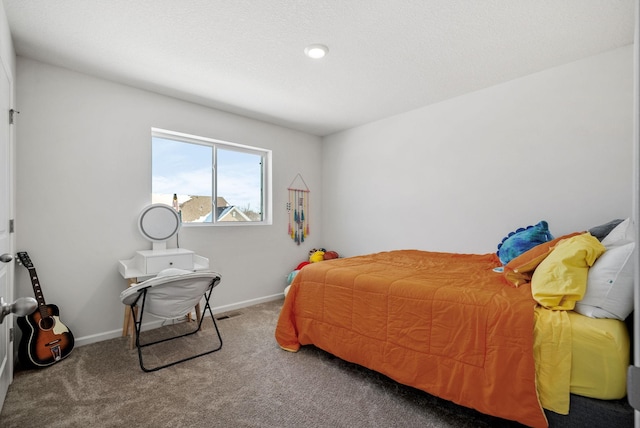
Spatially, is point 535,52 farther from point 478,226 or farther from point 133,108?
point 133,108

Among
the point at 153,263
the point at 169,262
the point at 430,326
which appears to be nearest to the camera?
the point at 430,326

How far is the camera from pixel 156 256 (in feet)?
9.32

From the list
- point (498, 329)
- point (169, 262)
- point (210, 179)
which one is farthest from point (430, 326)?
point (210, 179)

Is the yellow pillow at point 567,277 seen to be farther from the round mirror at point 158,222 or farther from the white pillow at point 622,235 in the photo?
the round mirror at point 158,222

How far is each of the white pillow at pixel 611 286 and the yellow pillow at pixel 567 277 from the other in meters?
0.04

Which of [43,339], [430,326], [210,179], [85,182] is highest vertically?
[210,179]

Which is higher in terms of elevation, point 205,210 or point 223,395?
point 205,210

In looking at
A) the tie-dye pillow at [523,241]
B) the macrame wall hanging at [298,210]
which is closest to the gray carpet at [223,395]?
the tie-dye pillow at [523,241]

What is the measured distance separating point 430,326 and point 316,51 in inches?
84.7

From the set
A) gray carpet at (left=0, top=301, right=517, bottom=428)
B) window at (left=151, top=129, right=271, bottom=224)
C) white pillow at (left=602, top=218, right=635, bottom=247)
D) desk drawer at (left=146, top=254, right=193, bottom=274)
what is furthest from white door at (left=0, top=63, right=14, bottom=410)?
A: white pillow at (left=602, top=218, right=635, bottom=247)

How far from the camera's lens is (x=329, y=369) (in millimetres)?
2336

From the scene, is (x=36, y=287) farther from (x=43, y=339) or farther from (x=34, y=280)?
(x=43, y=339)

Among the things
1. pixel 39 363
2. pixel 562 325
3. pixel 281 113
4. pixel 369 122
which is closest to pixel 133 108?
pixel 281 113

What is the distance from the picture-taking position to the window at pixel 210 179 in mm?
3506
